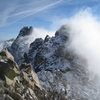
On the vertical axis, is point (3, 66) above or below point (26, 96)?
above

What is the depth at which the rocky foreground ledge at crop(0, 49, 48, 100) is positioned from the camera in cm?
4900

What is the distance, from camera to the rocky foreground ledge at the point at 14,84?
49000mm

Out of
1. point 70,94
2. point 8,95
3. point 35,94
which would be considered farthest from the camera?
point 70,94

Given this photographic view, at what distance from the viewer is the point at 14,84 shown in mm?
56031

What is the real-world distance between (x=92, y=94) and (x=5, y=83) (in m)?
155

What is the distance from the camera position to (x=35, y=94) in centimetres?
6094

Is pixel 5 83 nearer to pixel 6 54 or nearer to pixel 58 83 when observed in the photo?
pixel 6 54

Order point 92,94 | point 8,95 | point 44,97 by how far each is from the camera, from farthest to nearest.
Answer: point 92,94 → point 44,97 → point 8,95

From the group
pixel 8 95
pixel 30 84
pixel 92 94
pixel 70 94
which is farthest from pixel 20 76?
pixel 92 94

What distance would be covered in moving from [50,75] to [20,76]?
13443 centimetres

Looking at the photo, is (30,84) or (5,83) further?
(30,84)

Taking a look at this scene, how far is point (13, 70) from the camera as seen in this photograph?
191 feet

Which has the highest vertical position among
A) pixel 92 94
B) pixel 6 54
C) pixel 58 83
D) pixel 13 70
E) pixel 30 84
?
pixel 6 54

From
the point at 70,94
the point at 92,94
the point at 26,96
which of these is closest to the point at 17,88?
the point at 26,96
